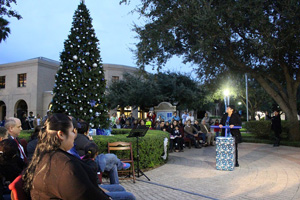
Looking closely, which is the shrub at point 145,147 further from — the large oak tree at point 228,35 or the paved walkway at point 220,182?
the large oak tree at point 228,35

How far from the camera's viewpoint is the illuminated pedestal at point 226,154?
25.6 feet

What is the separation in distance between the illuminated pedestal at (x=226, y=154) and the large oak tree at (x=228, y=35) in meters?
5.02

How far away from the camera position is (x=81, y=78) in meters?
9.49

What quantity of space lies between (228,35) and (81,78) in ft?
23.1

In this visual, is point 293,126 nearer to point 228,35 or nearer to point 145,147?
point 228,35

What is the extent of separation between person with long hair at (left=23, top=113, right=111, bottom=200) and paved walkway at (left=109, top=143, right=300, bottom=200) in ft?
11.8

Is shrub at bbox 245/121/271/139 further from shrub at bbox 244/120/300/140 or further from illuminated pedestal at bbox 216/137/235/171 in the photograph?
illuminated pedestal at bbox 216/137/235/171

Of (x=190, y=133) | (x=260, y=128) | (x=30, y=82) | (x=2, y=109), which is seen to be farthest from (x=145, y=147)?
(x=2, y=109)

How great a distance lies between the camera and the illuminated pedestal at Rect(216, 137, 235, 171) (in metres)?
7.79

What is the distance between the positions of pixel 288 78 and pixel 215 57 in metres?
4.69

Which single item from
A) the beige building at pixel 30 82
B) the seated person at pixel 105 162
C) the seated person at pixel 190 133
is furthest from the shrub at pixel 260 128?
the beige building at pixel 30 82

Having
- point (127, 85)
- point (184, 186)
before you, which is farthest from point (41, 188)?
point (127, 85)

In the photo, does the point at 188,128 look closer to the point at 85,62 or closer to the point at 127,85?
the point at 85,62

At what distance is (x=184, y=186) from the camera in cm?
609
